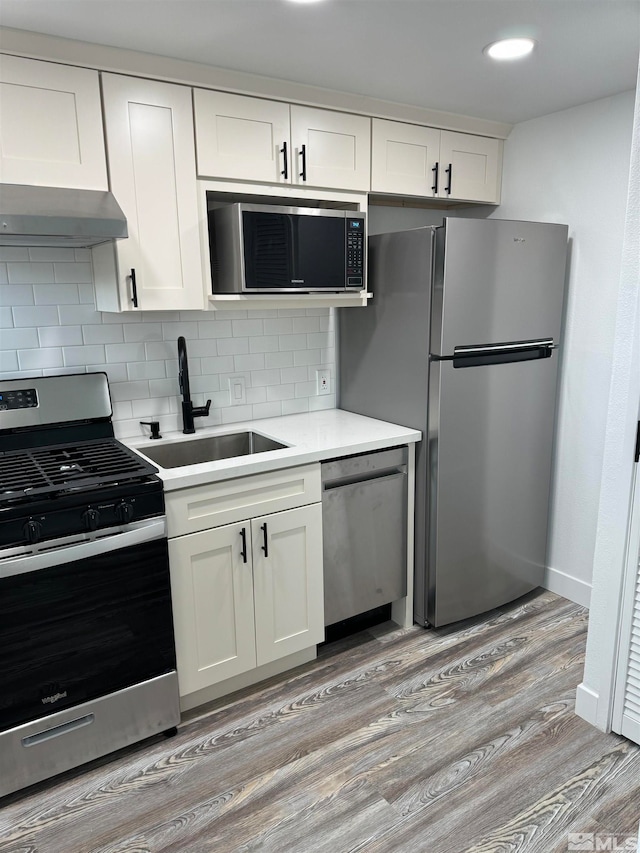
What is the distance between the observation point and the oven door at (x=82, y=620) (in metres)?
1.78

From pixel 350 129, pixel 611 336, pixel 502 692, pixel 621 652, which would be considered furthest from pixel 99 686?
pixel 611 336

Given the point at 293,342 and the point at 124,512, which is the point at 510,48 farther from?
the point at 124,512

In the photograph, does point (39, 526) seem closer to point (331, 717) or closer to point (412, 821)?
point (331, 717)

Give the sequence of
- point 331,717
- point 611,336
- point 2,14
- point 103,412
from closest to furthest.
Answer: point 2,14 → point 331,717 → point 103,412 → point 611,336

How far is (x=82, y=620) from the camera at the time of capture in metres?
1.88

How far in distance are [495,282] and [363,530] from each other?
1174 millimetres

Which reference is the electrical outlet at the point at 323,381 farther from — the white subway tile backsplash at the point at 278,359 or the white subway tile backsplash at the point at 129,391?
the white subway tile backsplash at the point at 129,391

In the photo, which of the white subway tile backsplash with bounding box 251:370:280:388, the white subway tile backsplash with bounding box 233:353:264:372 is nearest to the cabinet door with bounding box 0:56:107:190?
the white subway tile backsplash with bounding box 233:353:264:372

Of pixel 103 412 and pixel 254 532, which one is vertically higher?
pixel 103 412

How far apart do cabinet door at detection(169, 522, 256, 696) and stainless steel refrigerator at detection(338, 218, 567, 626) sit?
2.85 feet

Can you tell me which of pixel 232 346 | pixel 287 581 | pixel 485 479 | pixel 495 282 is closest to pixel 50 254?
pixel 232 346

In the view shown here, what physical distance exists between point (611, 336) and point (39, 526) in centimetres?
241

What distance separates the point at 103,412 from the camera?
2.39 meters

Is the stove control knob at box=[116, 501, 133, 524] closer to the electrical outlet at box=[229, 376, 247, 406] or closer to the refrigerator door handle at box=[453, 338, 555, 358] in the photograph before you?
the electrical outlet at box=[229, 376, 247, 406]
